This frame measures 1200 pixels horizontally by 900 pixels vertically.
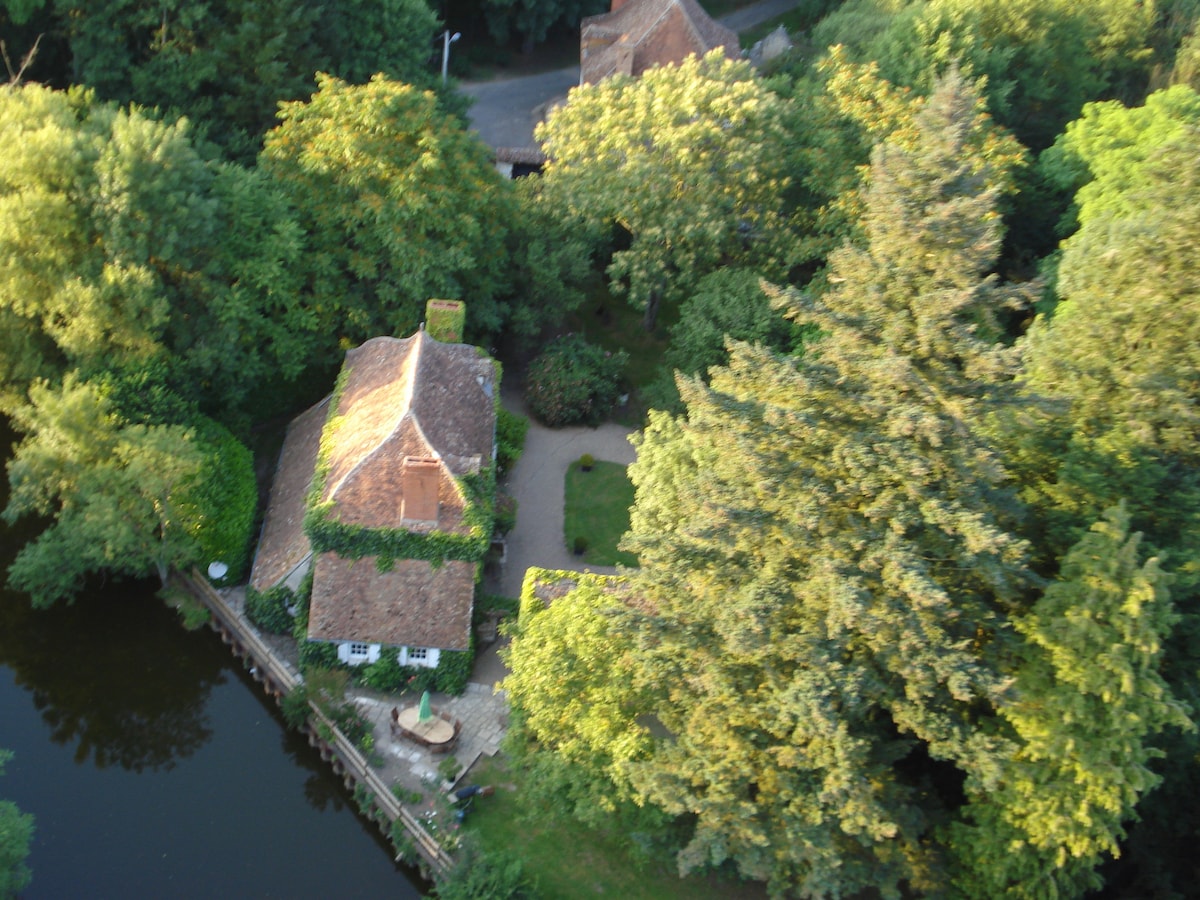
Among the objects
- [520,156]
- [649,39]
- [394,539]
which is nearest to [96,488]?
[394,539]

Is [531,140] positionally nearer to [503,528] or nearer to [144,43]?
[144,43]

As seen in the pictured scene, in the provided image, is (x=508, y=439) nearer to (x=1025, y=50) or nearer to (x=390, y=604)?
(x=390, y=604)

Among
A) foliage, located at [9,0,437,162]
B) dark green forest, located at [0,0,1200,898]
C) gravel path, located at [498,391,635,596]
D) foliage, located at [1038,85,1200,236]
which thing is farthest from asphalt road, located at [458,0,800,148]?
foliage, located at [1038,85,1200,236]

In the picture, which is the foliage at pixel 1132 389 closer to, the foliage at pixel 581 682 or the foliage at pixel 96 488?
the foliage at pixel 581 682

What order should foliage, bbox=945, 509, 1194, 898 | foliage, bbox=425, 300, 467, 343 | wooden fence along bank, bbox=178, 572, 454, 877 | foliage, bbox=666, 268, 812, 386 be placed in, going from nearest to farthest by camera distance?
1. foliage, bbox=945, 509, 1194, 898
2. wooden fence along bank, bbox=178, 572, 454, 877
3. foliage, bbox=425, 300, 467, 343
4. foliage, bbox=666, 268, 812, 386

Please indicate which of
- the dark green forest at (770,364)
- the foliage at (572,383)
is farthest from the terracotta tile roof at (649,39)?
the foliage at (572,383)

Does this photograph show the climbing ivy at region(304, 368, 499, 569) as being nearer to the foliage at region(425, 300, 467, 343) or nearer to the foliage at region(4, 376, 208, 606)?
the foliage at region(4, 376, 208, 606)
